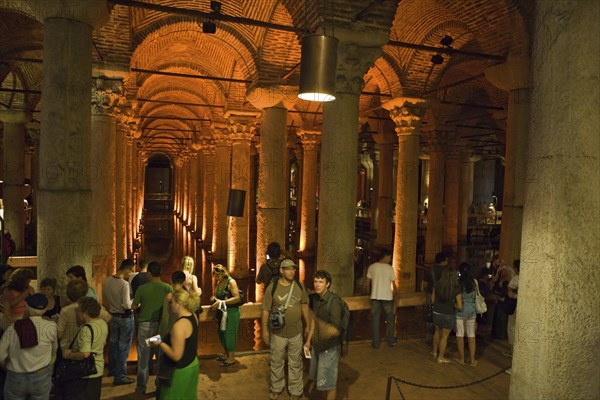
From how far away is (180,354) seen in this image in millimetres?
3156

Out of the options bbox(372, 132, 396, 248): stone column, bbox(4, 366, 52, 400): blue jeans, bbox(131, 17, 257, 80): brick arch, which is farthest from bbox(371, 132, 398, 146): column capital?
bbox(4, 366, 52, 400): blue jeans

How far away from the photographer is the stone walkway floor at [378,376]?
4.57 metres

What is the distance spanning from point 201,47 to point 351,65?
23.4 ft

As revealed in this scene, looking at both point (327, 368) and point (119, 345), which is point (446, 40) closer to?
point (327, 368)

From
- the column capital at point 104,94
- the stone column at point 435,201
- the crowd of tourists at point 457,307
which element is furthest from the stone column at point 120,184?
the stone column at point 435,201

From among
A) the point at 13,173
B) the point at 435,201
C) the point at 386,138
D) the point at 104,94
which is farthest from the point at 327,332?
the point at 13,173

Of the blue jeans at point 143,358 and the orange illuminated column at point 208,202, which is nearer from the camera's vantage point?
the blue jeans at point 143,358

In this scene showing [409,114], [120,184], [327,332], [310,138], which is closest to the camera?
[327,332]

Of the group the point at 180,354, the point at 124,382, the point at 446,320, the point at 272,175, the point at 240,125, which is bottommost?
the point at 124,382

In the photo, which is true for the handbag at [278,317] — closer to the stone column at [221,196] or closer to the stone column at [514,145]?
the stone column at [514,145]

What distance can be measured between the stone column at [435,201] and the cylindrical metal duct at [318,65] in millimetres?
11349

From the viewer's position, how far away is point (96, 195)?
903 cm

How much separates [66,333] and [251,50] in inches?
292

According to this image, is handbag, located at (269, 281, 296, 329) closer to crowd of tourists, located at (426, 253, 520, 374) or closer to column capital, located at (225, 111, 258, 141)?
crowd of tourists, located at (426, 253, 520, 374)
